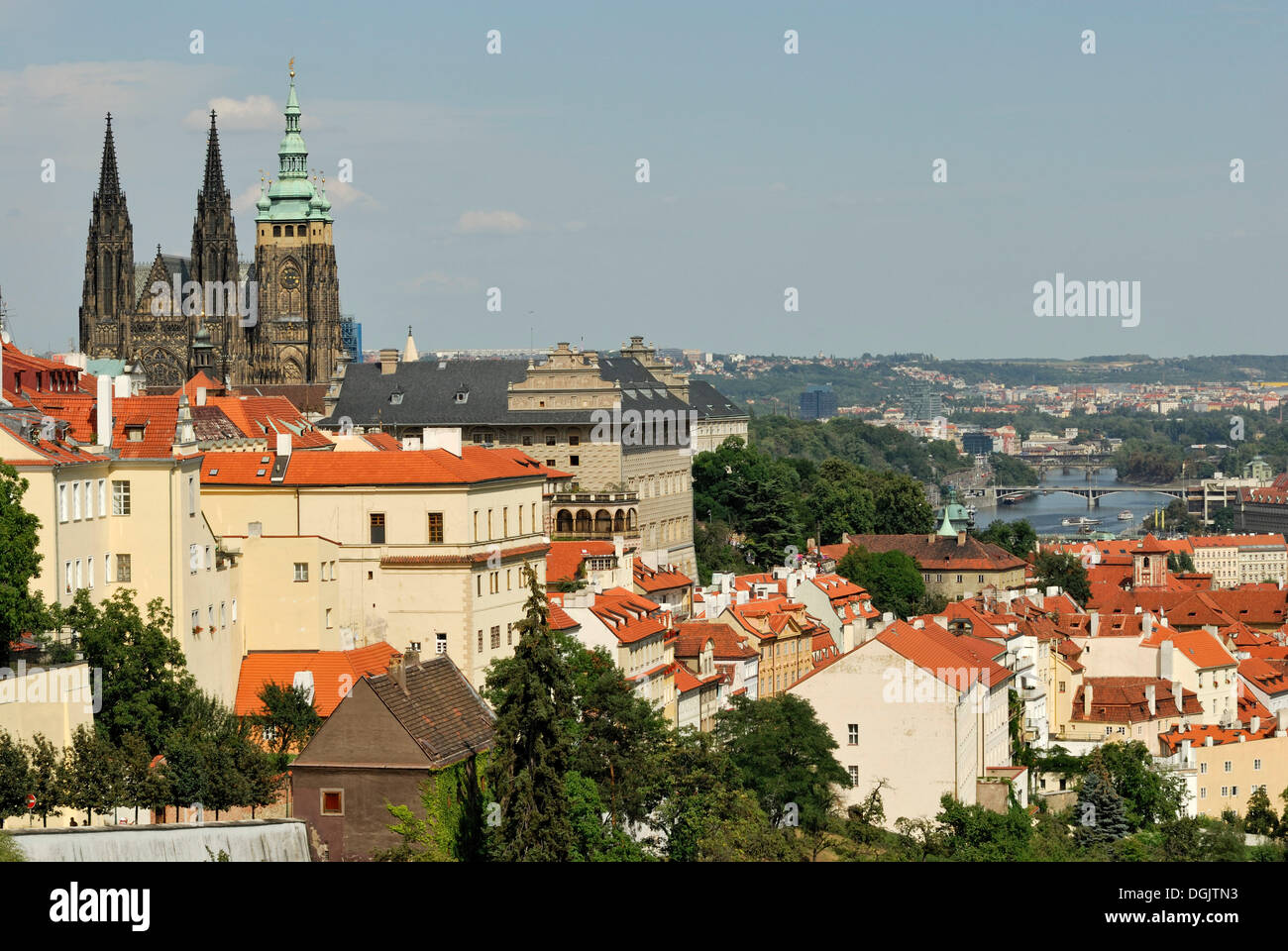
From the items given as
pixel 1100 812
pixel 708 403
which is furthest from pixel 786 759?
pixel 708 403

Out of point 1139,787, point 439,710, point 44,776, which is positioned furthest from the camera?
point 1139,787

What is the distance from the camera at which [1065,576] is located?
130 m

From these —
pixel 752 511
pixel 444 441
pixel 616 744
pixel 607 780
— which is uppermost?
pixel 444 441

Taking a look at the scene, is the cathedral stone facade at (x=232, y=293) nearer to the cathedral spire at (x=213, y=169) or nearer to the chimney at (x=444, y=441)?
the cathedral spire at (x=213, y=169)

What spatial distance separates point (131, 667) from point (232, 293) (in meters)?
132

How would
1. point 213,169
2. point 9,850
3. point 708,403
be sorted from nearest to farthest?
1. point 9,850
2. point 708,403
3. point 213,169

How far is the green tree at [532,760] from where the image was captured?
34.5 metres

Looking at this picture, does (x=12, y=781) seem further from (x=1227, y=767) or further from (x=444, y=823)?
(x=1227, y=767)

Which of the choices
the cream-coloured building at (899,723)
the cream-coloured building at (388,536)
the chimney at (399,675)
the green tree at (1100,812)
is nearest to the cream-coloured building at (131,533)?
the cream-coloured building at (388,536)

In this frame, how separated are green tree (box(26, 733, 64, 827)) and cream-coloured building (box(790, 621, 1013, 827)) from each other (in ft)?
95.3

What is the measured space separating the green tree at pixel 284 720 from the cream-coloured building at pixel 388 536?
633 cm

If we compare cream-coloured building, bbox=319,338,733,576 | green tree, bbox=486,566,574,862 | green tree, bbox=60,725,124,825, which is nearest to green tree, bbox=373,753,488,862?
green tree, bbox=486,566,574,862
